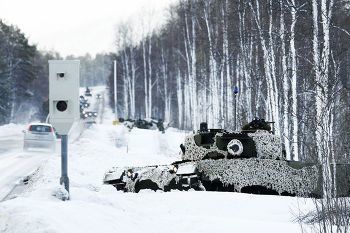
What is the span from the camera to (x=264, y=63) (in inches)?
834

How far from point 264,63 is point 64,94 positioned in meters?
13.4

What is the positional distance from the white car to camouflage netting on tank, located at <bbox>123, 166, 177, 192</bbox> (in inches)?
593

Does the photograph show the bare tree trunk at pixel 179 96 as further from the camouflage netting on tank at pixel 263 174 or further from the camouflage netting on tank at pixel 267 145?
the camouflage netting on tank at pixel 263 174

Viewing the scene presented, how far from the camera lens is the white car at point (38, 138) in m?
26.0

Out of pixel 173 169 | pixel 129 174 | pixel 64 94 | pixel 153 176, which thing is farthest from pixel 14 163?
pixel 64 94

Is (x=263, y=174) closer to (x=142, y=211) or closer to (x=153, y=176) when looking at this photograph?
(x=153, y=176)

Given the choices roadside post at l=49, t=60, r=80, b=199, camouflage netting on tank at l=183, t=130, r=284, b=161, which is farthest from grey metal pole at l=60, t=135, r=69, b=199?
camouflage netting on tank at l=183, t=130, r=284, b=161

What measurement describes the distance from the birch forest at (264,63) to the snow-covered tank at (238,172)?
758mm

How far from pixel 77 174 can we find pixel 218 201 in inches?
261

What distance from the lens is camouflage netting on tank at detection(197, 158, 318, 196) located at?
36.0 feet

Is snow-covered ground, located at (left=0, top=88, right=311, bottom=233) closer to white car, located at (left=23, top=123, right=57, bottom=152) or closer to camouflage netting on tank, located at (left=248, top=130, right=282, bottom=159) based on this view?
camouflage netting on tank, located at (left=248, top=130, right=282, bottom=159)

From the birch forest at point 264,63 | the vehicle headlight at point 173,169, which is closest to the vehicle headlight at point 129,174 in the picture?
the vehicle headlight at point 173,169

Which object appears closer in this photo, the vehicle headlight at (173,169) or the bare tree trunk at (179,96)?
the vehicle headlight at (173,169)

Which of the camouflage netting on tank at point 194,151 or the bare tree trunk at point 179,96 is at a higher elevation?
the bare tree trunk at point 179,96
